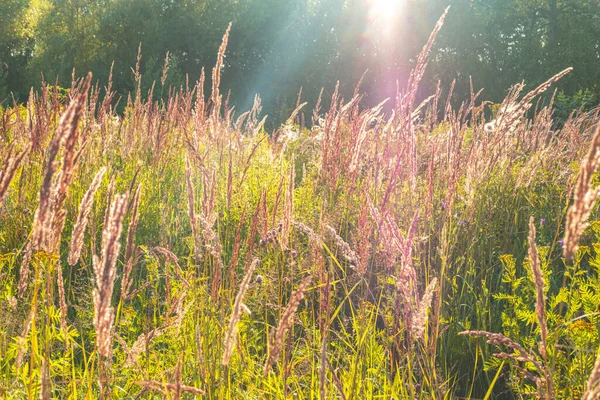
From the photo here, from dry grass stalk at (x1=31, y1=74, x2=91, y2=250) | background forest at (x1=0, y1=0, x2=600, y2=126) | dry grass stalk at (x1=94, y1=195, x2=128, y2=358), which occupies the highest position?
background forest at (x1=0, y1=0, x2=600, y2=126)

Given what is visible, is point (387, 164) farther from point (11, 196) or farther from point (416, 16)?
point (416, 16)

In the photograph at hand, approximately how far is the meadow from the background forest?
1882 centimetres

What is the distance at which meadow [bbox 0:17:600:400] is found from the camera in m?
0.99

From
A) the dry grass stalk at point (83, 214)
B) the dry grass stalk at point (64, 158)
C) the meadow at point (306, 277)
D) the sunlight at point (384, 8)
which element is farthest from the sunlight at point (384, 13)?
the dry grass stalk at point (64, 158)

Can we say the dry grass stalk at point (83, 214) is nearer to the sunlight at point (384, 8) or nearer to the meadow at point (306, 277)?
the meadow at point (306, 277)

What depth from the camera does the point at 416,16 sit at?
23094 mm

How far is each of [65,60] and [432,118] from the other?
23758 mm

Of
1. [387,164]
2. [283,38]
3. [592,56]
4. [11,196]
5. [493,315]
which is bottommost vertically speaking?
[493,315]

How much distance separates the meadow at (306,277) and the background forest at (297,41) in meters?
18.8

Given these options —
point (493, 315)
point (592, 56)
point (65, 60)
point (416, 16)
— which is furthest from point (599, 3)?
point (493, 315)

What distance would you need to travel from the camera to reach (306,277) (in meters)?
1.27

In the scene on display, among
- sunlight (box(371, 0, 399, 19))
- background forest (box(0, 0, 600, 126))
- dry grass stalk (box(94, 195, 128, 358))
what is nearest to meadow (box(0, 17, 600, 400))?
dry grass stalk (box(94, 195, 128, 358))

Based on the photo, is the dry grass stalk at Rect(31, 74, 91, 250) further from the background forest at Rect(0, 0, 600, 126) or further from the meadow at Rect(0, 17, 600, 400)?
the background forest at Rect(0, 0, 600, 126)

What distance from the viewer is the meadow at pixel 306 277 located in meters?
0.99
